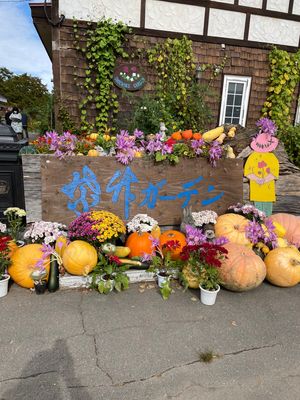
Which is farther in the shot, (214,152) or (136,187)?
(214,152)

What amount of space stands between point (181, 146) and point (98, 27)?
4735mm

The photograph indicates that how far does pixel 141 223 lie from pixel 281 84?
22.4 ft

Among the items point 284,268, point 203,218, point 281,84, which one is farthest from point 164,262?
point 281,84

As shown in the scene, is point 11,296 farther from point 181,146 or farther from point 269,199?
point 269,199

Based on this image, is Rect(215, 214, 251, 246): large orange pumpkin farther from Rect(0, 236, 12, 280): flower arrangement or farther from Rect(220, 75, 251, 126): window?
Rect(220, 75, 251, 126): window

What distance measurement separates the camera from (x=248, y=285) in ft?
9.42

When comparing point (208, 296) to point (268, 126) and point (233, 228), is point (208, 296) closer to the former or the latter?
point (233, 228)

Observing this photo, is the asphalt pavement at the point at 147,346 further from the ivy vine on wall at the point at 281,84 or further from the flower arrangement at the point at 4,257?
the ivy vine on wall at the point at 281,84

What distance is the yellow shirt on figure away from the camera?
166 inches

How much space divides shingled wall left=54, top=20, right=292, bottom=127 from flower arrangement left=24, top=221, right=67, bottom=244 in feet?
15.5

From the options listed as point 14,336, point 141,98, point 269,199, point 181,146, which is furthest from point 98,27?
point 14,336

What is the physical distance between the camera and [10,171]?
11.8 feet

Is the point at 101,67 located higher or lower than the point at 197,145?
higher

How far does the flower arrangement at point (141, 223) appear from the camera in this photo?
3.44m
